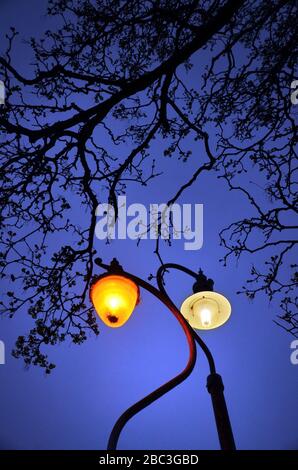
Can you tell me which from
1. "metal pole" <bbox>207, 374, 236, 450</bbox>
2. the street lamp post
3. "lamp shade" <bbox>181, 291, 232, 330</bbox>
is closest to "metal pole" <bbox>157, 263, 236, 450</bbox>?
"metal pole" <bbox>207, 374, 236, 450</bbox>

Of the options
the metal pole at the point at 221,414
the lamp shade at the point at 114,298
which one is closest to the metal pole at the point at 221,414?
the metal pole at the point at 221,414

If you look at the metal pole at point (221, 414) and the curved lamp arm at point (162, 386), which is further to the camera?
the curved lamp arm at point (162, 386)

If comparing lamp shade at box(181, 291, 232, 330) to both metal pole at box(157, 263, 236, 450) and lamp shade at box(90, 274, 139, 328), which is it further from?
metal pole at box(157, 263, 236, 450)

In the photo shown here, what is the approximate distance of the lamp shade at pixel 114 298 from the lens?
14.1ft

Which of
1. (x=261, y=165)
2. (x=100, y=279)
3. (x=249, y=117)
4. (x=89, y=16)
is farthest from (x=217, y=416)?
(x=89, y=16)

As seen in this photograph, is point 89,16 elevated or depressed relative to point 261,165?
elevated

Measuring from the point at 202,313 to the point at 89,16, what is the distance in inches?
214

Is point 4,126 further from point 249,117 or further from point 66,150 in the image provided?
point 249,117

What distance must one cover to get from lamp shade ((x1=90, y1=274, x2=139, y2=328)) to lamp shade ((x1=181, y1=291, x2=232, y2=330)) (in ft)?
2.30

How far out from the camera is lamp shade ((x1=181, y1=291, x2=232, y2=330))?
471 centimetres

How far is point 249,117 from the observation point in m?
6.58

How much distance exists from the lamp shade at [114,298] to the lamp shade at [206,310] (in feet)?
2.30

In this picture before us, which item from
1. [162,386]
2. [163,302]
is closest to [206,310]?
[163,302]

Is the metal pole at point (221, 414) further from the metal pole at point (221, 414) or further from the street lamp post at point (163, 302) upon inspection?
the street lamp post at point (163, 302)
